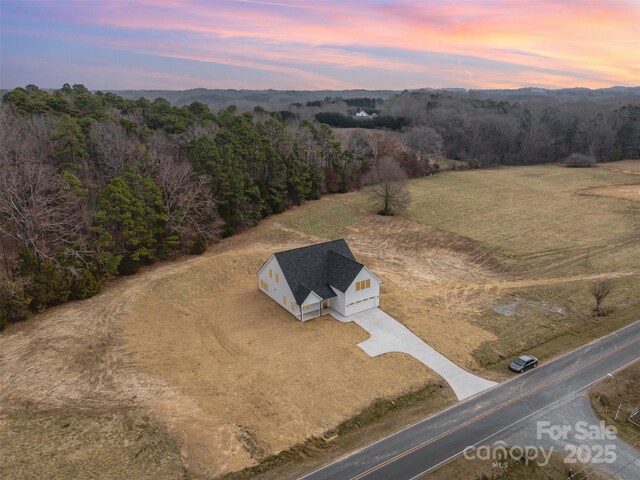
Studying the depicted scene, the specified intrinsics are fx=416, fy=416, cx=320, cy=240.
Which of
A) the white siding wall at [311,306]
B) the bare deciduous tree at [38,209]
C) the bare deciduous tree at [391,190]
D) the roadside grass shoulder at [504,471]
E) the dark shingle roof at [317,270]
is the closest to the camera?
the roadside grass shoulder at [504,471]

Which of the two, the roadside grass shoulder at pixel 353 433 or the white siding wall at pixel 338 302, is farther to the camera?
the white siding wall at pixel 338 302

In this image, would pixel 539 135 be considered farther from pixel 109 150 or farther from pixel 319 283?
pixel 109 150

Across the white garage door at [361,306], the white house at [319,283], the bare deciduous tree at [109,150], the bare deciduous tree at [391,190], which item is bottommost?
the white garage door at [361,306]

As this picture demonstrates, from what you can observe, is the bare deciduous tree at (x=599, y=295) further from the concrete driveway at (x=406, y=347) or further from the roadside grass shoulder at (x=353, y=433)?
the roadside grass shoulder at (x=353, y=433)

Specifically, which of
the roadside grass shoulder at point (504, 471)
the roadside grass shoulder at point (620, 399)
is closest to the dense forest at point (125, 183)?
the roadside grass shoulder at point (504, 471)

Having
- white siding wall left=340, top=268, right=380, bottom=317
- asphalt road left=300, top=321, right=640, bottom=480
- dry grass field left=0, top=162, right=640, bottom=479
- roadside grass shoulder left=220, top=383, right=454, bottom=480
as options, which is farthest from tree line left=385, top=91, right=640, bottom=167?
roadside grass shoulder left=220, top=383, right=454, bottom=480

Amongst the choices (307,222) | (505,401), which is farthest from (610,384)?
(307,222)

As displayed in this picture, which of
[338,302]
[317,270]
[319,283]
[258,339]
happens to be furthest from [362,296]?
[258,339]

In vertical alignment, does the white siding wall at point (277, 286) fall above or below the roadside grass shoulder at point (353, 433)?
above

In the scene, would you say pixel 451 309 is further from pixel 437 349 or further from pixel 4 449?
pixel 4 449
